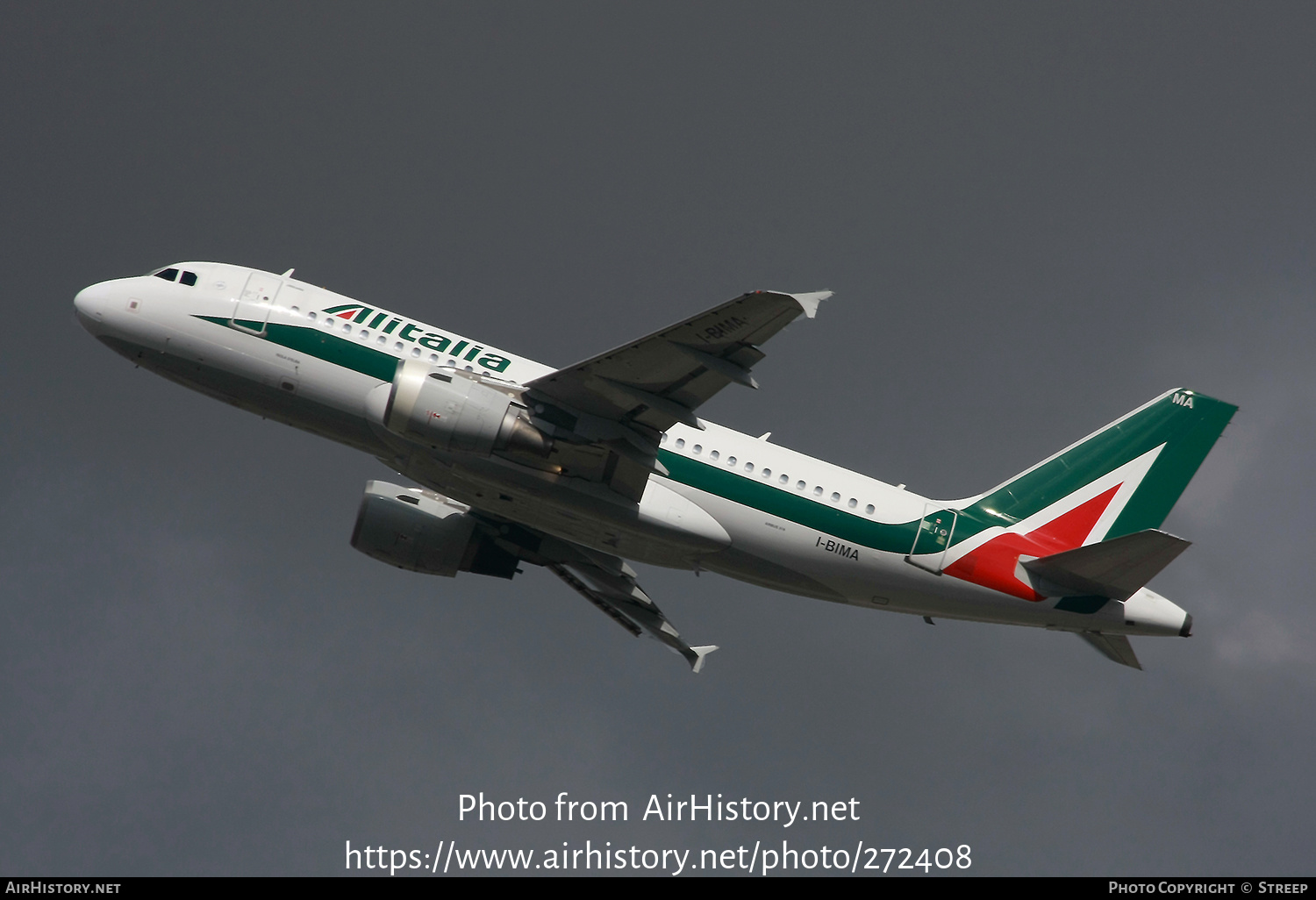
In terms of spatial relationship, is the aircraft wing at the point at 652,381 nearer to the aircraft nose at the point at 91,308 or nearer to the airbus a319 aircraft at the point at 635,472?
the airbus a319 aircraft at the point at 635,472

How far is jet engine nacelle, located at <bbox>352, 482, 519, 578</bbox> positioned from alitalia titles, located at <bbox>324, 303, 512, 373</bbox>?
6385 mm

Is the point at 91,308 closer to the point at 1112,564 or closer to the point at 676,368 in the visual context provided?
the point at 676,368

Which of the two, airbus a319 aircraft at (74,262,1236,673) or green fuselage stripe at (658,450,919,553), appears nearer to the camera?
airbus a319 aircraft at (74,262,1236,673)

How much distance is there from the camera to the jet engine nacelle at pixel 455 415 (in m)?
30.4

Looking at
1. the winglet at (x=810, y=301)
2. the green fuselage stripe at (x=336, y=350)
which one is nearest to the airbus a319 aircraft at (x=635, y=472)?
the green fuselage stripe at (x=336, y=350)

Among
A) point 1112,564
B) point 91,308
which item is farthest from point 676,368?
point 91,308

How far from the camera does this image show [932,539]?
34.3m

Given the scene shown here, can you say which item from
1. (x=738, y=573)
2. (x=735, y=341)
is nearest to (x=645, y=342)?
(x=735, y=341)

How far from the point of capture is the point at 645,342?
29.4 meters

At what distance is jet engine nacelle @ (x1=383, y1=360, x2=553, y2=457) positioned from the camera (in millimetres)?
30422

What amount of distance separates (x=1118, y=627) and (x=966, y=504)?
5352mm

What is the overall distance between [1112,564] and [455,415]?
58.5 feet

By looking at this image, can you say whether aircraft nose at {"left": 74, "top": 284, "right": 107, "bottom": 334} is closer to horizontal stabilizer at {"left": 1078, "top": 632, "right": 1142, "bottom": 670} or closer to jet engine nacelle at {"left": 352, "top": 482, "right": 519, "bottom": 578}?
jet engine nacelle at {"left": 352, "top": 482, "right": 519, "bottom": 578}

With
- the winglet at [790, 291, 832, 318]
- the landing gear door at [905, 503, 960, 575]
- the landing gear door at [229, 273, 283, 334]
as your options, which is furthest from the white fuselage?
the winglet at [790, 291, 832, 318]
